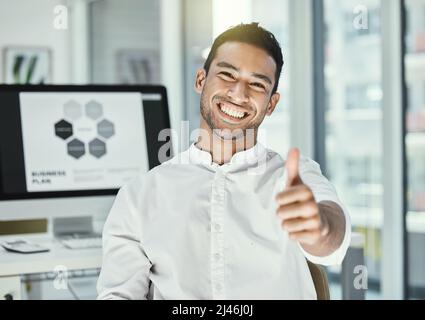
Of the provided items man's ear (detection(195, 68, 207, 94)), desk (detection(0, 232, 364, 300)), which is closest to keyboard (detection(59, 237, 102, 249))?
desk (detection(0, 232, 364, 300))

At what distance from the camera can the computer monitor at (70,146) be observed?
138 centimetres

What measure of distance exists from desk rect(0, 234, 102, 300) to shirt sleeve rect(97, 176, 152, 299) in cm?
37

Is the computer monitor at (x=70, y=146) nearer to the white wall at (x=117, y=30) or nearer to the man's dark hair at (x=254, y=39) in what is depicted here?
the man's dark hair at (x=254, y=39)

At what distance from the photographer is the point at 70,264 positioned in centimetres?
120

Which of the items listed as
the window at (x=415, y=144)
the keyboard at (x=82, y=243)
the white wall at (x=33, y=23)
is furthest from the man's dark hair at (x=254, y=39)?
the window at (x=415, y=144)

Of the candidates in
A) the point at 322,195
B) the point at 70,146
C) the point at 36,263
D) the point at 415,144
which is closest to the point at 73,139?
the point at 70,146

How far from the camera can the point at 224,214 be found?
2.68ft

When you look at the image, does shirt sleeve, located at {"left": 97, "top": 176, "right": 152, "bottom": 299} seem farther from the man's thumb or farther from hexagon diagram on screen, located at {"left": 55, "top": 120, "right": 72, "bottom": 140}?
hexagon diagram on screen, located at {"left": 55, "top": 120, "right": 72, "bottom": 140}

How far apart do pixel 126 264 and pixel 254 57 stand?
0.33 meters

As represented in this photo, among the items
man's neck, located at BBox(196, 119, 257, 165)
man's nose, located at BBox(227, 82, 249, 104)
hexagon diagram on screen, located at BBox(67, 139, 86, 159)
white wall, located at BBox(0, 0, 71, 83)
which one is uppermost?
white wall, located at BBox(0, 0, 71, 83)

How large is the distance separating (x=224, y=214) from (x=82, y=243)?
60 cm

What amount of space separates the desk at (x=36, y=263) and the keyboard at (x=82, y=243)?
1.0 inches

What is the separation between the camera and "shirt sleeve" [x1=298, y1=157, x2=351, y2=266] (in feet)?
2.43
